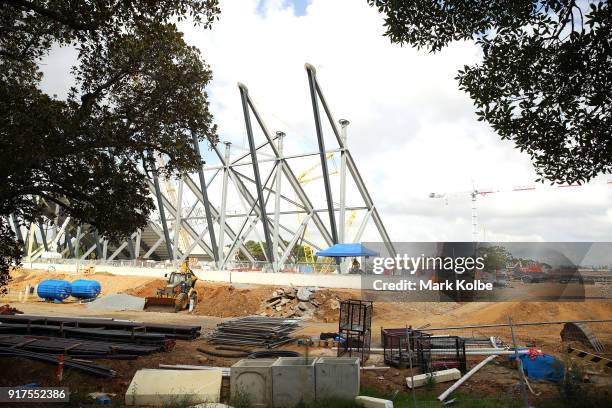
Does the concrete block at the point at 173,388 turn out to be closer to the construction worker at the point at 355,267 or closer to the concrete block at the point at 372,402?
the concrete block at the point at 372,402

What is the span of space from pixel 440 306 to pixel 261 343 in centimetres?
1580

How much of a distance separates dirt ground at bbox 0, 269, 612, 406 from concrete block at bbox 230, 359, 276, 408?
4.30 feet

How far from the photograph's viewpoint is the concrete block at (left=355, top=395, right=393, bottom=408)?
328 inches

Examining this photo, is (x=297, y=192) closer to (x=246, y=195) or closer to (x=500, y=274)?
(x=246, y=195)

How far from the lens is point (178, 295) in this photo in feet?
86.3

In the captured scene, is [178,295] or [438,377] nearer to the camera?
[438,377]

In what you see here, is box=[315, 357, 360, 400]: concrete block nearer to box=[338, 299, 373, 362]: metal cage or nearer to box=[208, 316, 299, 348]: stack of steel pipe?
box=[338, 299, 373, 362]: metal cage

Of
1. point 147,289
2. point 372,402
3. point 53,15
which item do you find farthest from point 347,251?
point 53,15

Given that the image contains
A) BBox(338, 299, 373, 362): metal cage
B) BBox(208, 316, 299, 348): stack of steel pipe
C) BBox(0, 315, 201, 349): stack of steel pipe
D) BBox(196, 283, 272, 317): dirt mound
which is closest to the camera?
BBox(338, 299, 373, 362): metal cage

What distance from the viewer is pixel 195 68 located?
1217 cm

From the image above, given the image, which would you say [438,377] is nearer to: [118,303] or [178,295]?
[178,295]

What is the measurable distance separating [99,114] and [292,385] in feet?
24.4

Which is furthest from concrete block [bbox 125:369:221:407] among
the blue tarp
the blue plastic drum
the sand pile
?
the blue plastic drum

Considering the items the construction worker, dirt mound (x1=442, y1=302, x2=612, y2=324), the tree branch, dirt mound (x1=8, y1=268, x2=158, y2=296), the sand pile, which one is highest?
the tree branch
